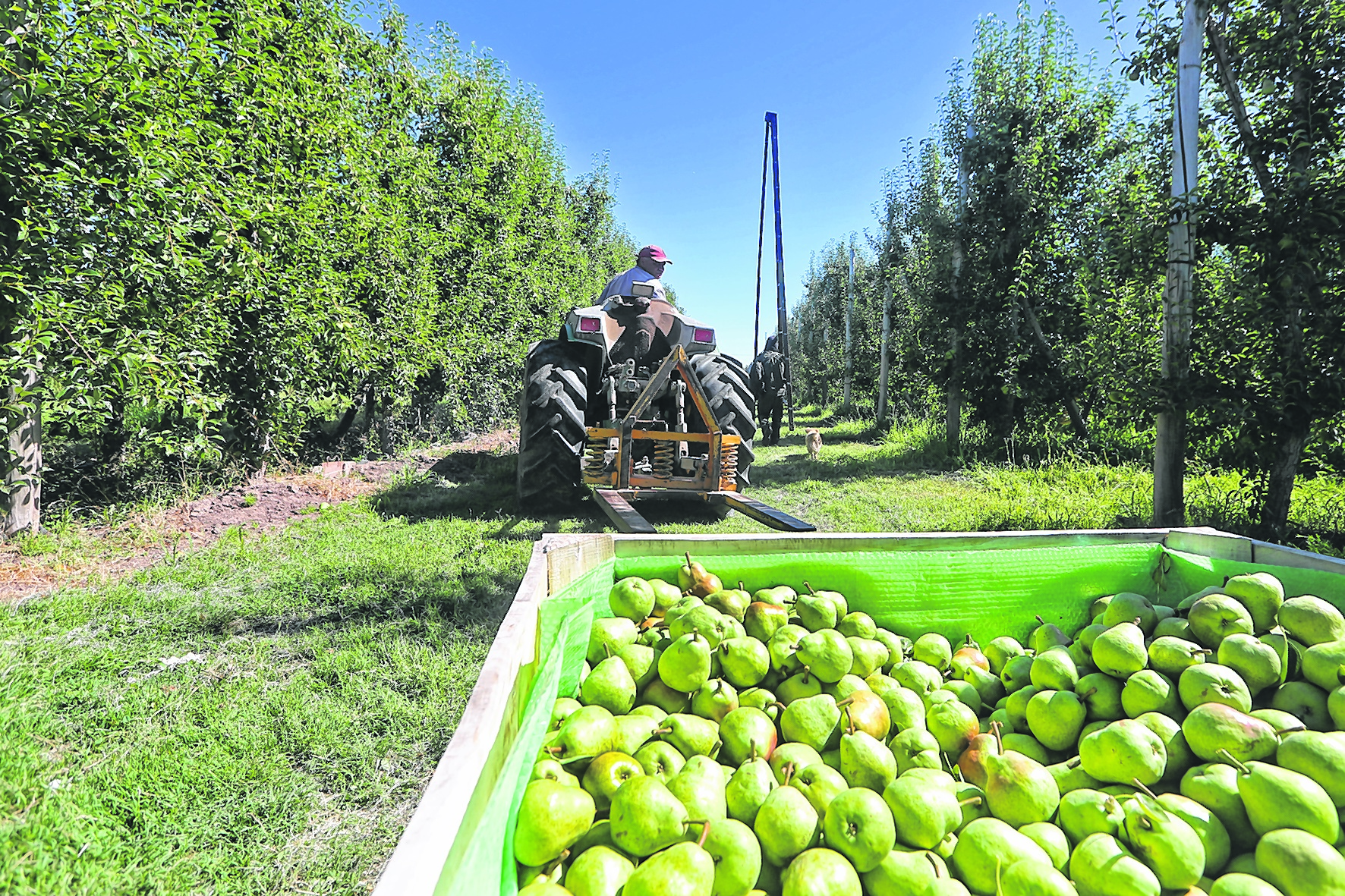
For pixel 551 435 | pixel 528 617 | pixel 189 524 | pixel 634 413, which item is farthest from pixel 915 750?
pixel 189 524

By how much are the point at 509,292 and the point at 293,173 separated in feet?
20.8

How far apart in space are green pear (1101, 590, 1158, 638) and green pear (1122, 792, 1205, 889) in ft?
2.46

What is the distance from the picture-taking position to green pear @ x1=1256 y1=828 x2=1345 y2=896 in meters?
1.06

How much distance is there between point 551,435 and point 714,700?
4.58 metres

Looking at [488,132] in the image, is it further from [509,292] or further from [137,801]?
[137,801]

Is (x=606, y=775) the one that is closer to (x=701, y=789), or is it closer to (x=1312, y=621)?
(x=701, y=789)

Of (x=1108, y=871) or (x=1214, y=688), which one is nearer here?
(x=1108, y=871)

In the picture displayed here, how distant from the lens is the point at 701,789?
1253mm

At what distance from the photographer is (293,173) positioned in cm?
634

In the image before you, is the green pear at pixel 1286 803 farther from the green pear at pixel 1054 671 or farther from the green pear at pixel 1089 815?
the green pear at pixel 1054 671

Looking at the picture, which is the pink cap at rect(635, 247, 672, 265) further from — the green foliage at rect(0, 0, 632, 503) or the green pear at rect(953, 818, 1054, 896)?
the green pear at rect(953, 818, 1054, 896)

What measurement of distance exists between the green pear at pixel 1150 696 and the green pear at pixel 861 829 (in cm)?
76

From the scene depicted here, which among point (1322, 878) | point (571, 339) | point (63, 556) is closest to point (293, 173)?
point (571, 339)

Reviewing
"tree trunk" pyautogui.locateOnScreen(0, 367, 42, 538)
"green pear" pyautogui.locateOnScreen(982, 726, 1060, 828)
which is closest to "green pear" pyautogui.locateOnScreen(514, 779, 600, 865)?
"green pear" pyautogui.locateOnScreen(982, 726, 1060, 828)
